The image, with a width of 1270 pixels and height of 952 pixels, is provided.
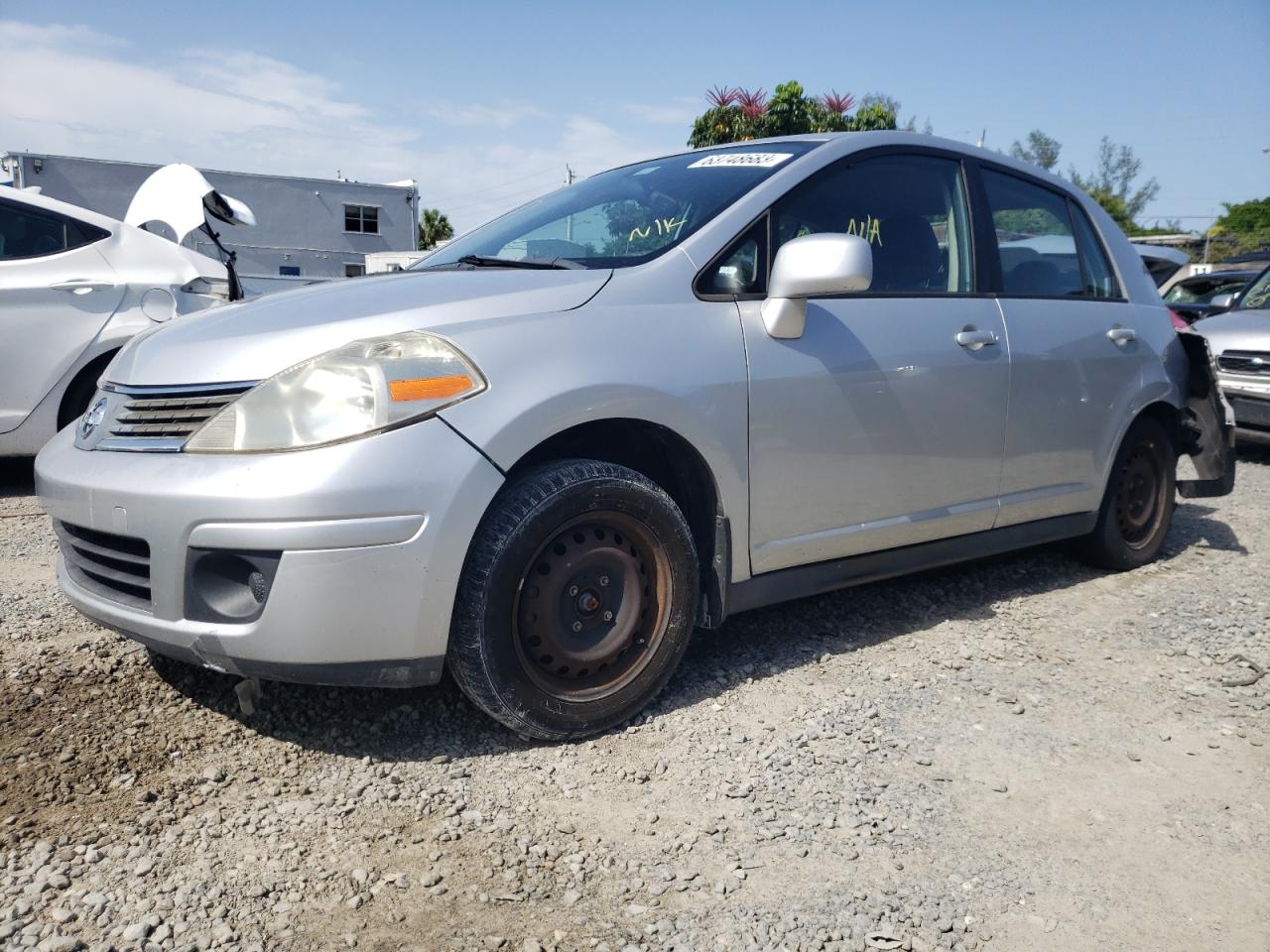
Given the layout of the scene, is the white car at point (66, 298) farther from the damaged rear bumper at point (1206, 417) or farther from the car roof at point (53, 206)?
the damaged rear bumper at point (1206, 417)

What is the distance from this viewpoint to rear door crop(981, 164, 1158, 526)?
12.5 ft

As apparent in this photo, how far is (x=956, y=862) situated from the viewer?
2250 mm

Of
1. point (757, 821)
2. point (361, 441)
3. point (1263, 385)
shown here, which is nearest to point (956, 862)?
point (757, 821)

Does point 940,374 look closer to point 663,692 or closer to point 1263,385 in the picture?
point 663,692

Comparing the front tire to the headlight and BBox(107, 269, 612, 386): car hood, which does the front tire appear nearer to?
the headlight

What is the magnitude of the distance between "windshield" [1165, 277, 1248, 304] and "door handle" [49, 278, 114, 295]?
10.6 meters

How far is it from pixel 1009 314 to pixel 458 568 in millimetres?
2369

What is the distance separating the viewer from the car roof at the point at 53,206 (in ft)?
18.1

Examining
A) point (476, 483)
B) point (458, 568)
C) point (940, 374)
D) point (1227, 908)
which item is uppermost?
point (940, 374)

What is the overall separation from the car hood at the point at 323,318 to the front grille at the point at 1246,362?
22.4 ft

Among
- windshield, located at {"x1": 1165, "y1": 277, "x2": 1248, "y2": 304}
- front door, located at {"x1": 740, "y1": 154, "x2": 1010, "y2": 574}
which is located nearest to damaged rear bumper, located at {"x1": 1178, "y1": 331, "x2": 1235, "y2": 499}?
front door, located at {"x1": 740, "y1": 154, "x2": 1010, "y2": 574}

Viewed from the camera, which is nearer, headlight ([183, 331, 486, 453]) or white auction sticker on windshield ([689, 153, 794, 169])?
headlight ([183, 331, 486, 453])

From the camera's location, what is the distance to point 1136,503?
15.0ft

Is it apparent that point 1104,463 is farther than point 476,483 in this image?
Yes
